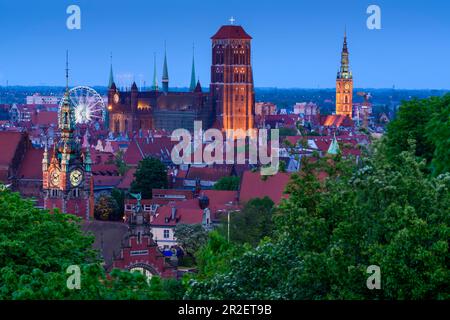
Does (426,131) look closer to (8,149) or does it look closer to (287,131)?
(8,149)

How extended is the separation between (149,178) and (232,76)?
53302 mm

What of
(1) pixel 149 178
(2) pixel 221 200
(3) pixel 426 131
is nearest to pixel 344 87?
(1) pixel 149 178

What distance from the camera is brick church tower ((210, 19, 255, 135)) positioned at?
4818 inches

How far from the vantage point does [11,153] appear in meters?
66.0

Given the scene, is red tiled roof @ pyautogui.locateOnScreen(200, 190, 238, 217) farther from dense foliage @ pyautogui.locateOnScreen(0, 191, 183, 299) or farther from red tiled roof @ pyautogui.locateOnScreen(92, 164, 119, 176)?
dense foliage @ pyautogui.locateOnScreen(0, 191, 183, 299)

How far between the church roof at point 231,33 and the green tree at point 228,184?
52999mm

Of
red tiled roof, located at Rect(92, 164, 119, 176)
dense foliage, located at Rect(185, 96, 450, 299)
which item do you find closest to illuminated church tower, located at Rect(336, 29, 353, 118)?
red tiled roof, located at Rect(92, 164, 119, 176)

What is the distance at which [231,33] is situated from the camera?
12206 centimetres

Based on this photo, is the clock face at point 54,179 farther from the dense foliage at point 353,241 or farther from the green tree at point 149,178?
the dense foliage at point 353,241

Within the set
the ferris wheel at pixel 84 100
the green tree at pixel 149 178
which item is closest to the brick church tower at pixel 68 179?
the green tree at pixel 149 178

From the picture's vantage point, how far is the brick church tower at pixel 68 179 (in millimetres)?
55906

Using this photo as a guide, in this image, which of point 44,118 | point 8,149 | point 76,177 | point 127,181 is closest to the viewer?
point 76,177
